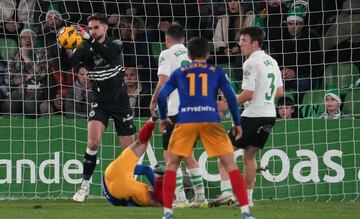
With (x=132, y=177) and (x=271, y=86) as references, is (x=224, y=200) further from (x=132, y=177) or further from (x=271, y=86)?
(x=271, y=86)

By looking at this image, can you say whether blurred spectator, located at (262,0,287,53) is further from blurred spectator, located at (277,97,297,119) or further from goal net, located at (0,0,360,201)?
blurred spectator, located at (277,97,297,119)

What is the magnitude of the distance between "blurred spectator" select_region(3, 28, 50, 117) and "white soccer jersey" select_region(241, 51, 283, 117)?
16.2 feet

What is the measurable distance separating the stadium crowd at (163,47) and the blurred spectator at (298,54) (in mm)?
15

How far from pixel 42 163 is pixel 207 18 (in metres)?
4.01

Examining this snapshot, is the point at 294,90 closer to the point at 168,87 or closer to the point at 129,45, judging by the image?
the point at 129,45

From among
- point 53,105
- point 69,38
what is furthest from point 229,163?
point 53,105

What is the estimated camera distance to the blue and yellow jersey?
10.7 m

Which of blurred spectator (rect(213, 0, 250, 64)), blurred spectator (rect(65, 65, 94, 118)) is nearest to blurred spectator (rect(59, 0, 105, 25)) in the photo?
blurred spectator (rect(65, 65, 94, 118))

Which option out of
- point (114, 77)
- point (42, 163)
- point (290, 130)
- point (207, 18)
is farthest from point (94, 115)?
point (207, 18)

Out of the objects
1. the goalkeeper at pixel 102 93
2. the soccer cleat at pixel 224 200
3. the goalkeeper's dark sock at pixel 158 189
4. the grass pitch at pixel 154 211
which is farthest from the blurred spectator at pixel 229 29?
the goalkeeper's dark sock at pixel 158 189

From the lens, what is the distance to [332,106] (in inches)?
635

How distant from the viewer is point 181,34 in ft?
43.2


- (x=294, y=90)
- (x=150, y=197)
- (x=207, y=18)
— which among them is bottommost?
(x=150, y=197)

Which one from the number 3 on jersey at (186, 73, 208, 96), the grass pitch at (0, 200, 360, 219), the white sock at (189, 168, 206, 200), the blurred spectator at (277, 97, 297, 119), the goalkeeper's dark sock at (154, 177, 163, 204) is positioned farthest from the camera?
the blurred spectator at (277, 97, 297, 119)
